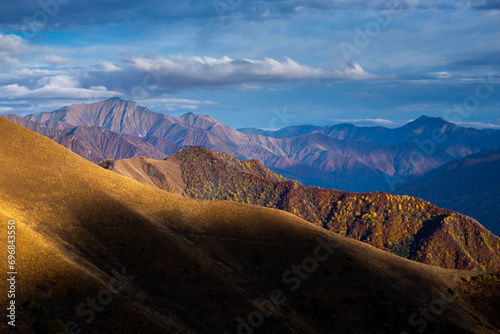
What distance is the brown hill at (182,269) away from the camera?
6719cm

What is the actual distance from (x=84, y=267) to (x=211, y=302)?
2622 centimetres

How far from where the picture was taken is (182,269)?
8856cm

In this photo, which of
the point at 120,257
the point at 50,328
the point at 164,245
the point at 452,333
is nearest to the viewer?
the point at 50,328

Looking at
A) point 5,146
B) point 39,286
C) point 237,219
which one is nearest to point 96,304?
point 39,286

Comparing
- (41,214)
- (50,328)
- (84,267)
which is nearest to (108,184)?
(41,214)

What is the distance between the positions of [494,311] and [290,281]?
53.4 m

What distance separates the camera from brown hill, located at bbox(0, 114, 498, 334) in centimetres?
6719

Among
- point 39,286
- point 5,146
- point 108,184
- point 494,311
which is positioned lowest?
point 494,311

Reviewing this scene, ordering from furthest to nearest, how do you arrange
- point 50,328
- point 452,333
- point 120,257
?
point 120,257
point 452,333
point 50,328

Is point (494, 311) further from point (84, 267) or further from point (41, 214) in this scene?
point (41, 214)

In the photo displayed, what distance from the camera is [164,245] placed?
9588 centimetres

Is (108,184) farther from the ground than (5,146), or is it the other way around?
(5,146)

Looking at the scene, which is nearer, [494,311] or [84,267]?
[84,267]

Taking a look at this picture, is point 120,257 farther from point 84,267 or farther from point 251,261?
point 251,261
